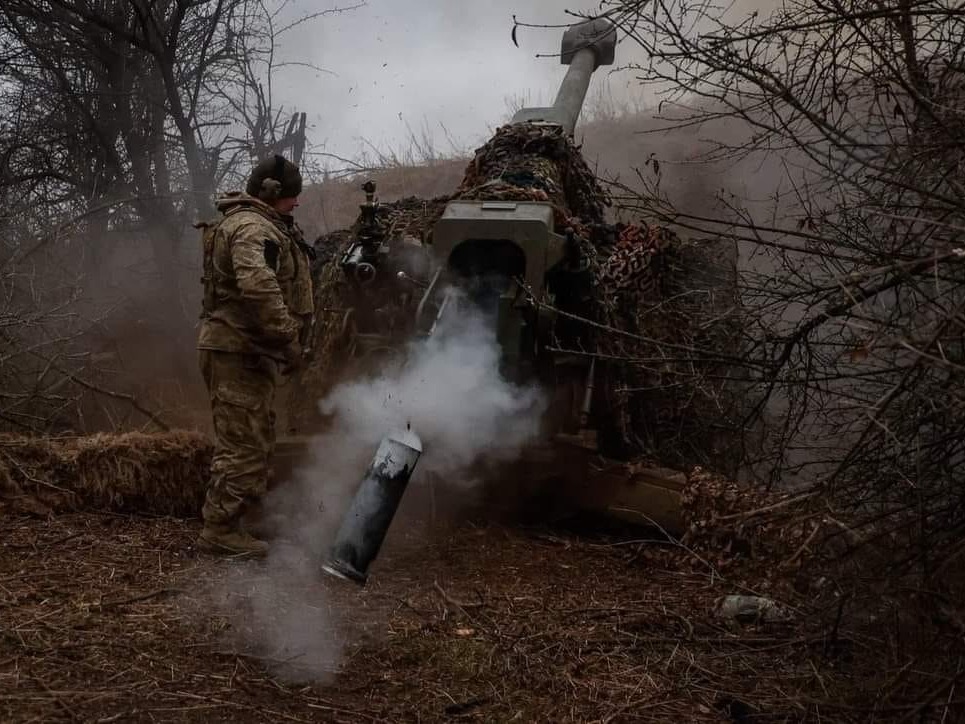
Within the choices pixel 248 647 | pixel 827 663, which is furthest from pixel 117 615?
pixel 827 663

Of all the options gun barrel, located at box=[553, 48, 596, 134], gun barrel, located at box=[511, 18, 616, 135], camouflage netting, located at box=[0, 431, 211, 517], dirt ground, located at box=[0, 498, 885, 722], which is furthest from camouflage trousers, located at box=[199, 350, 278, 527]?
gun barrel, located at box=[553, 48, 596, 134]

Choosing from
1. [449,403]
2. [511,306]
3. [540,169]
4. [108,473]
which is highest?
[540,169]

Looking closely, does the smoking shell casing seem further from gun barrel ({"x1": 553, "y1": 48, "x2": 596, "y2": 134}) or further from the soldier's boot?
gun barrel ({"x1": 553, "y1": 48, "x2": 596, "y2": 134})

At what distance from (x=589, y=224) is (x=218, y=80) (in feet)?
22.6

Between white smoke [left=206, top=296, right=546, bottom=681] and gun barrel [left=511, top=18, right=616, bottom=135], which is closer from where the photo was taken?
white smoke [left=206, top=296, right=546, bottom=681]

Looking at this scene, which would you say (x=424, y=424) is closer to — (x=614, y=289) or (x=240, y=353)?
(x=240, y=353)

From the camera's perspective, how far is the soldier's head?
19.0ft

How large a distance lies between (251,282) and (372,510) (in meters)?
1.42

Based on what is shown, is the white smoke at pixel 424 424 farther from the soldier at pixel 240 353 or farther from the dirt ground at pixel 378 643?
the dirt ground at pixel 378 643

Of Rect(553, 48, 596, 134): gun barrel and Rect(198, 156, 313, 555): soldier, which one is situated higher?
Rect(553, 48, 596, 134): gun barrel

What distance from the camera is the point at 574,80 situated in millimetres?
9555

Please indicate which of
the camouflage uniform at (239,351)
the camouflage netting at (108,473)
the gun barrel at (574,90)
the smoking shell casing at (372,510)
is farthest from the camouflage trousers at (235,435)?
the gun barrel at (574,90)

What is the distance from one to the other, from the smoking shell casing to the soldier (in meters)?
1.06

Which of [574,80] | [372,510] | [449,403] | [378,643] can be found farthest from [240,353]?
[574,80]
